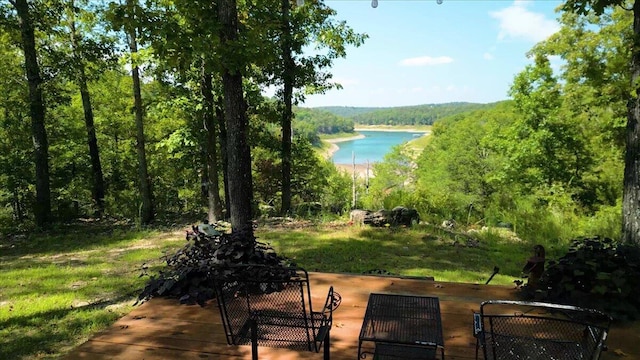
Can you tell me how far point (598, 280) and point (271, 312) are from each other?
318cm

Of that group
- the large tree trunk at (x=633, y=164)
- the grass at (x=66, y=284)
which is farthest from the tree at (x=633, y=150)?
the grass at (x=66, y=284)

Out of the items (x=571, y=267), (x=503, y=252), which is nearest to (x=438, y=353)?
(x=571, y=267)

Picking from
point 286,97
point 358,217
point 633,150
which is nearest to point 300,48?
point 286,97

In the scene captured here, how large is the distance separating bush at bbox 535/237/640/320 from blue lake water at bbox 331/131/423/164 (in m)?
66.4

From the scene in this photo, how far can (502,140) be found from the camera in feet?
76.8

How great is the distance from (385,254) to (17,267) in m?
6.69

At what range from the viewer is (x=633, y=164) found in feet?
16.3

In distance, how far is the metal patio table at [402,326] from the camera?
2.60m

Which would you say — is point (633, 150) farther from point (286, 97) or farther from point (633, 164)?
point (286, 97)

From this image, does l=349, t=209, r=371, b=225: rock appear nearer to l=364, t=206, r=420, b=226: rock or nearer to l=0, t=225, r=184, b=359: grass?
l=364, t=206, r=420, b=226: rock

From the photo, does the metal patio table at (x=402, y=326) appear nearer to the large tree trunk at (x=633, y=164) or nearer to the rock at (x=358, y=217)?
the large tree trunk at (x=633, y=164)

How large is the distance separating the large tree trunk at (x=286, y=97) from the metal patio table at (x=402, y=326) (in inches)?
334

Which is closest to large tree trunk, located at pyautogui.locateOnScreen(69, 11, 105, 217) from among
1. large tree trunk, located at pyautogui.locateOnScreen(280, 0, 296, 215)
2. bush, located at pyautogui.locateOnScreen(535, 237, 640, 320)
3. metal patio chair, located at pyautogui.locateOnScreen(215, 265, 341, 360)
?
large tree trunk, located at pyautogui.locateOnScreen(280, 0, 296, 215)

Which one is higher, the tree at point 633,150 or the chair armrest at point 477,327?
the tree at point 633,150
